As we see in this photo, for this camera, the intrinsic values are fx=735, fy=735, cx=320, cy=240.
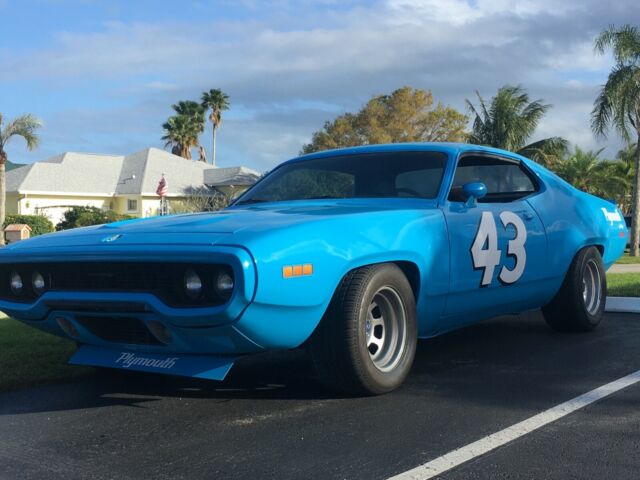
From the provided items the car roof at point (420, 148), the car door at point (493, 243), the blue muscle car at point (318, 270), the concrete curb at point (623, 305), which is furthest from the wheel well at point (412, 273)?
the concrete curb at point (623, 305)

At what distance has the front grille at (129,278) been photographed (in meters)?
3.53

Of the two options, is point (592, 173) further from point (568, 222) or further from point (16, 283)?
point (16, 283)

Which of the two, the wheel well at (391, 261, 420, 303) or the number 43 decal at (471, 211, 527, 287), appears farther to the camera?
the number 43 decal at (471, 211, 527, 287)

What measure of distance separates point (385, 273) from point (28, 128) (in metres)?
29.3

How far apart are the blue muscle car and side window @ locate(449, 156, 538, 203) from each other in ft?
0.06

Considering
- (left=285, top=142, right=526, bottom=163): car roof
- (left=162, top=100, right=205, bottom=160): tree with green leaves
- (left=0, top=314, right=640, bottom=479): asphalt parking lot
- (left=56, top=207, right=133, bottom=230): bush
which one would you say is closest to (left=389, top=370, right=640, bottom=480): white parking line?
(left=0, top=314, right=640, bottom=479): asphalt parking lot

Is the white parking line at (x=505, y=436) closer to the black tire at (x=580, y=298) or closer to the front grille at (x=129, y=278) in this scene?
the front grille at (x=129, y=278)

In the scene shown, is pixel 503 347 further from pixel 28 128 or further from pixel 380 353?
pixel 28 128

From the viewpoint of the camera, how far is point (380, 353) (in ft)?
13.7

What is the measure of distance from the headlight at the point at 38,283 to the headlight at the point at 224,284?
4.04ft

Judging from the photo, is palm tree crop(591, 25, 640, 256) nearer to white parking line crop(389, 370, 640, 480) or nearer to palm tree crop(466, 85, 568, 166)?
palm tree crop(466, 85, 568, 166)

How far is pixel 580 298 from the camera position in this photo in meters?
5.93

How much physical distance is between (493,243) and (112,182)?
126ft

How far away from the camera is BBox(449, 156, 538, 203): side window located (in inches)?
203
